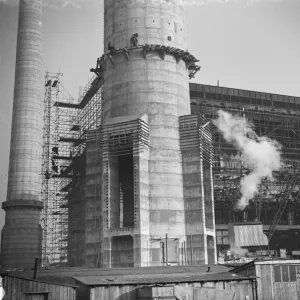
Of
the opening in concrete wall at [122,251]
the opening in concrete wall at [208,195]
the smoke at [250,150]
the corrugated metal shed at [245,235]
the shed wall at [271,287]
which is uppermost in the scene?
the smoke at [250,150]

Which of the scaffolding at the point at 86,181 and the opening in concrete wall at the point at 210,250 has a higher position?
the scaffolding at the point at 86,181

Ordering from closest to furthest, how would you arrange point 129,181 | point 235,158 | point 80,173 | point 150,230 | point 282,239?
1. point 150,230
2. point 129,181
3. point 80,173
4. point 235,158
5. point 282,239

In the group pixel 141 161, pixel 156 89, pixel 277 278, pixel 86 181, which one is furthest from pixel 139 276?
pixel 156 89

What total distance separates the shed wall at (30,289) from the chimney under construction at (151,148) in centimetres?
2199

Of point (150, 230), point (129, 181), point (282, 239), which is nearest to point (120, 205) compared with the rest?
point (129, 181)

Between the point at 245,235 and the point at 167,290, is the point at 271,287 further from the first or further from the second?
the point at 245,235

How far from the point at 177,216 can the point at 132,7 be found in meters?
31.6

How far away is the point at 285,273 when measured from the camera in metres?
44.0

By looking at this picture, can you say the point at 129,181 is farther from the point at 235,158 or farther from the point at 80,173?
the point at 235,158

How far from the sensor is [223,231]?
96.7m

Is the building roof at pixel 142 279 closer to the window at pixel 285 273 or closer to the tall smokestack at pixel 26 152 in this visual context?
the window at pixel 285 273

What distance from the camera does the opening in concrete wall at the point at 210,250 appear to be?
70375 millimetres

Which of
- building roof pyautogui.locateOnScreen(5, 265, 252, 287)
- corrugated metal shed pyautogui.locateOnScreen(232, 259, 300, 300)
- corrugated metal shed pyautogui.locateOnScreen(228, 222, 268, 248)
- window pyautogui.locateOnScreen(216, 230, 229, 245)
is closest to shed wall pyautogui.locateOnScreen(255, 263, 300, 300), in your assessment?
corrugated metal shed pyautogui.locateOnScreen(232, 259, 300, 300)

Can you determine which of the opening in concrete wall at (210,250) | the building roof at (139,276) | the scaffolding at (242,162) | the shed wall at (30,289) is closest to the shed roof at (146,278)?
the building roof at (139,276)
